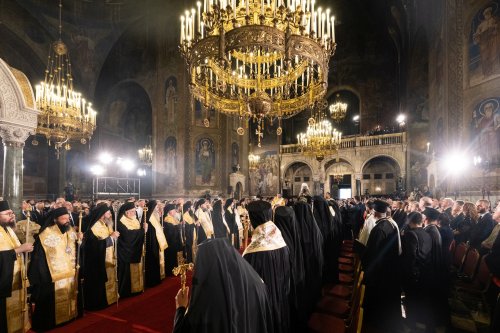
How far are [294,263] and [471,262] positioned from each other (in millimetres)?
3592

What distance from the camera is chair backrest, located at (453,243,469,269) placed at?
5745 millimetres

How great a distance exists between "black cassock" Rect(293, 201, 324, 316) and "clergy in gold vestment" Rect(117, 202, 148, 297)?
139 inches

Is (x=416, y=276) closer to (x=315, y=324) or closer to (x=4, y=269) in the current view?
(x=315, y=324)

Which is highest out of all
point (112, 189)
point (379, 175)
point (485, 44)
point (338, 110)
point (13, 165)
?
point (338, 110)

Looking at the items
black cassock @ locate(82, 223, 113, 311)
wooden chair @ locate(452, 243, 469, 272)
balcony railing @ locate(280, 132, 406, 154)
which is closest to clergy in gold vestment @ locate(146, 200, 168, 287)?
black cassock @ locate(82, 223, 113, 311)

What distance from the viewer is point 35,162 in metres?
19.1

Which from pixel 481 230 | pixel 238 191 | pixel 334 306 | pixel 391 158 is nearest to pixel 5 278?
pixel 334 306

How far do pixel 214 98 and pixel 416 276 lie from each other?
632cm

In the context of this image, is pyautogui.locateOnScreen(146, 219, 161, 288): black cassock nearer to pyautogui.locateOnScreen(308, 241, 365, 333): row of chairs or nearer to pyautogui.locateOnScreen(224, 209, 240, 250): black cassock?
pyautogui.locateOnScreen(224, 209, 240, 250): black cassock

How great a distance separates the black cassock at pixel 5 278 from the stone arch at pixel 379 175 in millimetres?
23579

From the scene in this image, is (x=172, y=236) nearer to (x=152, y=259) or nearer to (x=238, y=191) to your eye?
(x=152, y=259)

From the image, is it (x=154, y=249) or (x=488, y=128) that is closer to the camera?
(x=154, y=249)

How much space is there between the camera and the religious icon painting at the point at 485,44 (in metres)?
10.4

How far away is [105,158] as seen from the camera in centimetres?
2345
